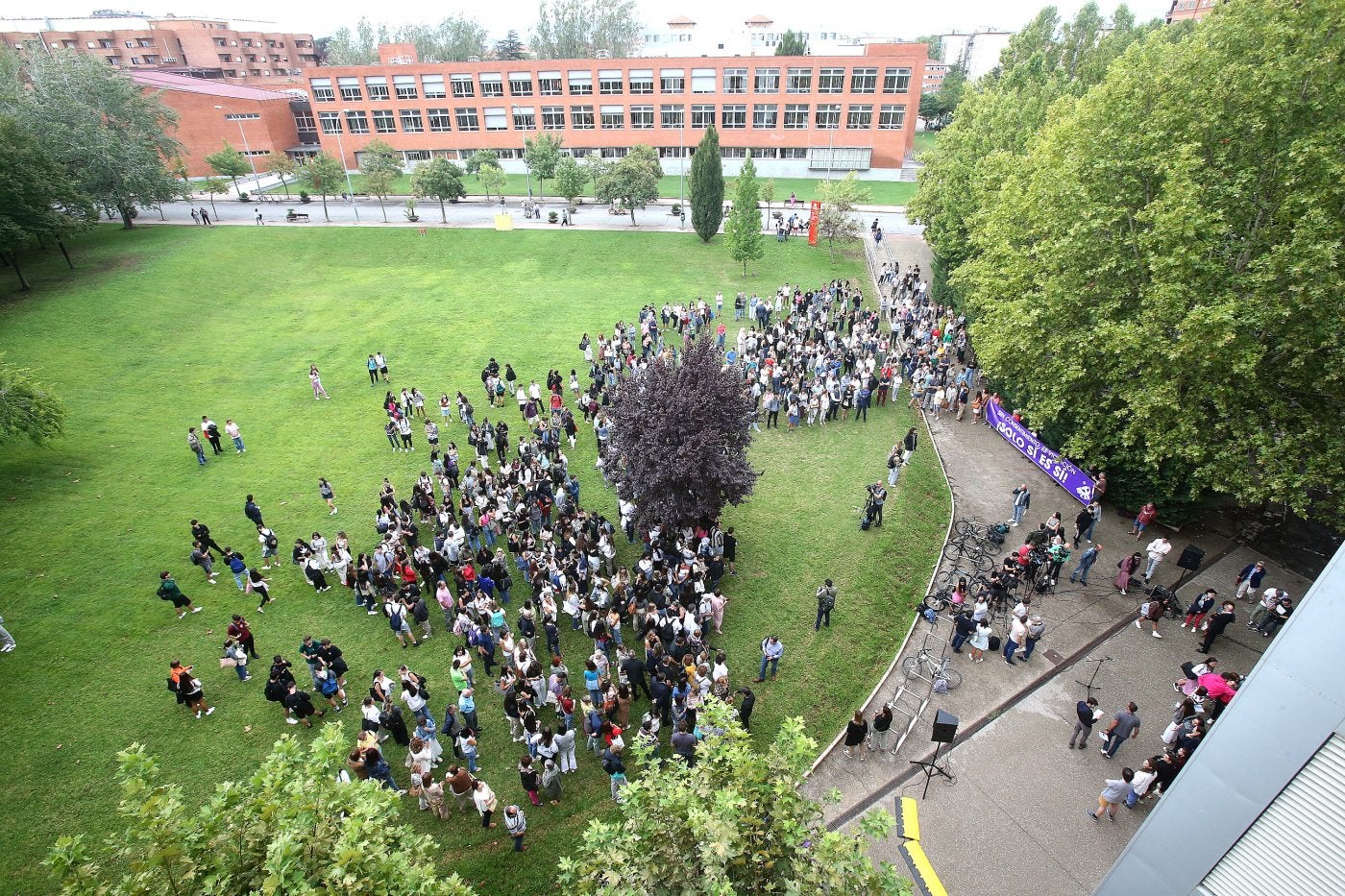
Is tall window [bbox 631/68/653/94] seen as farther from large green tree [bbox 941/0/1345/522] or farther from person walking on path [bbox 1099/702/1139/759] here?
person walking on path [bbox 1099/702/1139/759]

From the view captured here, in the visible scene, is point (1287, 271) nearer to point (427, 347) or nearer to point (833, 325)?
point (833, 325)

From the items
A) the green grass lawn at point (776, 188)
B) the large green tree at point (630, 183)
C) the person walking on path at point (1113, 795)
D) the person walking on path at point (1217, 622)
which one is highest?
the large green tree at point (630, 183)

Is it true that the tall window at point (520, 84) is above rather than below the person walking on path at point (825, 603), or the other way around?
above

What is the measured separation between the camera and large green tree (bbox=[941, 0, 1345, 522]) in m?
12.5

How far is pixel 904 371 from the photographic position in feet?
80.5

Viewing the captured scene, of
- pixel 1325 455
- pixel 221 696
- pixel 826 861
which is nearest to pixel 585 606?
pixel 221 696

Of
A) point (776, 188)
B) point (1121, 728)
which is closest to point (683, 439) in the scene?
point (1121, 728)

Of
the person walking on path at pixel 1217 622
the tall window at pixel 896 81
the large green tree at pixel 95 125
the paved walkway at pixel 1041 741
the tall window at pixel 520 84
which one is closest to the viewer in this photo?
the paved walkway at pixel 1041 741

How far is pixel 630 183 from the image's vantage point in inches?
1737

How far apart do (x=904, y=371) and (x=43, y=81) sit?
165 ft

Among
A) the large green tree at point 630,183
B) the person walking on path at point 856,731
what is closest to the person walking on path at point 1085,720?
the person walking on path at point 856,731

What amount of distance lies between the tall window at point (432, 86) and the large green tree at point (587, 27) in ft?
115

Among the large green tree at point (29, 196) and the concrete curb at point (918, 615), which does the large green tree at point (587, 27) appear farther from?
the concrete curb at point (918, 615)

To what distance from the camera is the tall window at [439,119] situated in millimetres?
62656
